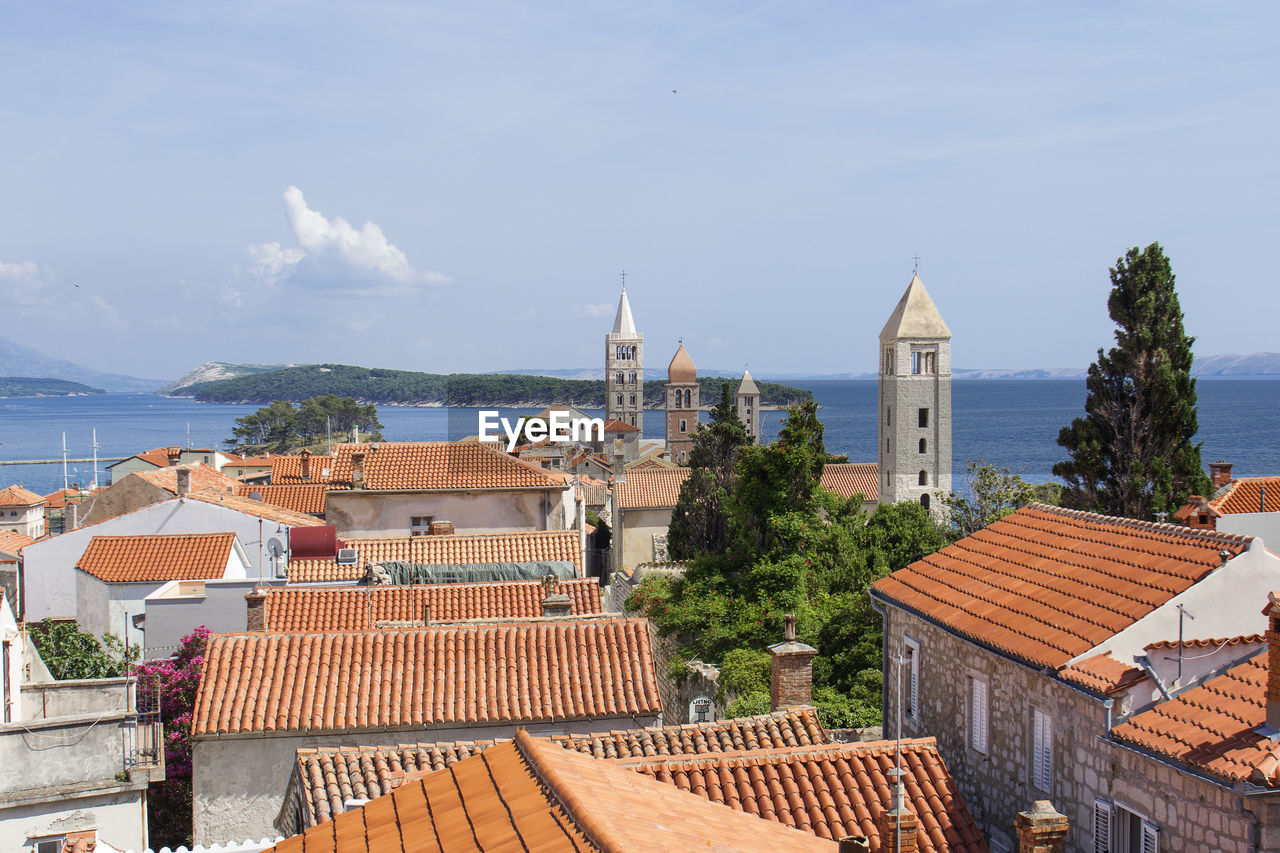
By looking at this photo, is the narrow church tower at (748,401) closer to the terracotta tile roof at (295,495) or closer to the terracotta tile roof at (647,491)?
the terracotta tile roof at (647,491)

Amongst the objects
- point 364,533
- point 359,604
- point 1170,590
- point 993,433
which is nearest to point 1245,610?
point 1170,590

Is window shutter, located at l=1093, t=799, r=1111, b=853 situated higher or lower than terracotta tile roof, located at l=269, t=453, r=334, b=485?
lower

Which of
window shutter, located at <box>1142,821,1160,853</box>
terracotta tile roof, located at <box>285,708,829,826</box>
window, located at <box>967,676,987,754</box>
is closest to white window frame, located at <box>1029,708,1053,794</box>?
window, located at <box>967,676,987,754</box>

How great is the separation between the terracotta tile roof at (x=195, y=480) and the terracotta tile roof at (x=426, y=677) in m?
21.9

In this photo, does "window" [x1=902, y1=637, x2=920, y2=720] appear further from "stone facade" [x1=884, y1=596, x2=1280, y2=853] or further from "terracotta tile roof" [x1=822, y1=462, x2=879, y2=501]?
"terracotta tile roof" [x1=822, y1=462, x2=879, y2=501]

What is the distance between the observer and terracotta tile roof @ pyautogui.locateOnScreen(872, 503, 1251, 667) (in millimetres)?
10188

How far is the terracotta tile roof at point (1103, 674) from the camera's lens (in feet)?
30.2

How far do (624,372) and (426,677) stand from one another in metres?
122

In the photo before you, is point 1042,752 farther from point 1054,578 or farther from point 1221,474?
point 1221,474

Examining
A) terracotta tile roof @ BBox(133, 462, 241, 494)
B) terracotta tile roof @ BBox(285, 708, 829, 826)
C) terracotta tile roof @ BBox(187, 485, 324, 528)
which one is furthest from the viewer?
terracotta tile roof @ BBox(133, 462, 241, 494)

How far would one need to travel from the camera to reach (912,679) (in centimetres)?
1336

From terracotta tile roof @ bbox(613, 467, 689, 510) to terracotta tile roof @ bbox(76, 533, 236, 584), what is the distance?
30596 mm

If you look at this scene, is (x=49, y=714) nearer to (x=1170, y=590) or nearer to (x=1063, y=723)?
(x=1063, y=723)

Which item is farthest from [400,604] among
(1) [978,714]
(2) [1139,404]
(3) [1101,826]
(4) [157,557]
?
(2) [1139,404]
